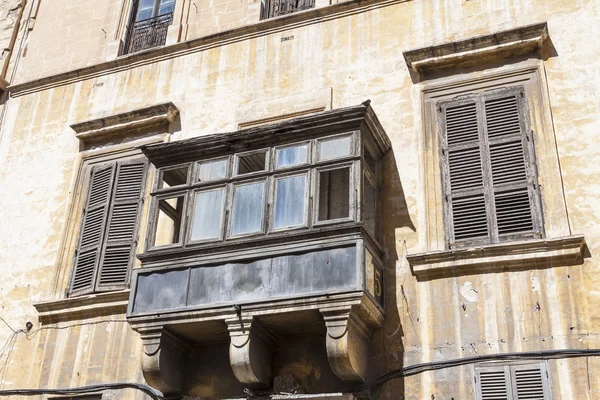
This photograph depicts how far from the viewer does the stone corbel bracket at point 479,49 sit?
9664mm

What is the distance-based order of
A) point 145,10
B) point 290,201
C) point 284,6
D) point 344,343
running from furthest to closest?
point 145,10 < point 284,6 < point 290,201 < point 344,343

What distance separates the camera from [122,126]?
11531mm

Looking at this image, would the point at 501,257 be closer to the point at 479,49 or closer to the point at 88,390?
the point at 479,49

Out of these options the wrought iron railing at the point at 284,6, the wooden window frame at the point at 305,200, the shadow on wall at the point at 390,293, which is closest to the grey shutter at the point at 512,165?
the shadow on wall at the point at 390,293

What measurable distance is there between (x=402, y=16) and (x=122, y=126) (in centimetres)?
420

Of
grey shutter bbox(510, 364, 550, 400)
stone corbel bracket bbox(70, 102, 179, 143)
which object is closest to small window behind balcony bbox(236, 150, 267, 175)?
stone corbel bracket bbox(70, 102, 179, 143)

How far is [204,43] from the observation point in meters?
11.9

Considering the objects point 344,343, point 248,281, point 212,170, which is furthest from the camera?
point 212,170

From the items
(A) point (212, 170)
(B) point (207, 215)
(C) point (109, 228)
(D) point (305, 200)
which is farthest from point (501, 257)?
(C) point (109, 228)

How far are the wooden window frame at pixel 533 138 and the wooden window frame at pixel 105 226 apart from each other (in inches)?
150

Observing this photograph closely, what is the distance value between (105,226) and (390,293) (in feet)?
13.5

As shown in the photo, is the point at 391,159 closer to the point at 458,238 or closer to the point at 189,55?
the point at 458,238

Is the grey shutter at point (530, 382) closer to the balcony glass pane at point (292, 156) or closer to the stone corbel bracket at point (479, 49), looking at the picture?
the balcony glass pane at point (292, 156)

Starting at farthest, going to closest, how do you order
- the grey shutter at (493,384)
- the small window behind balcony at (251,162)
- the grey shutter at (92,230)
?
1. the grey shutter at (92,230)
2. the small window behind balcony at (251,162)
3. the grey shutter at (493,384)
